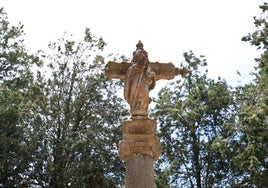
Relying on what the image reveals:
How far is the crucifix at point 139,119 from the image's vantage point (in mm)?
6430

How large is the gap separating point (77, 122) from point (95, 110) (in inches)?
43.5

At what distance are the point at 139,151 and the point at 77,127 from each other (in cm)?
1631

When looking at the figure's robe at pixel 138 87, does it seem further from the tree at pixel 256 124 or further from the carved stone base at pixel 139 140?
the tree at pixel 256 124

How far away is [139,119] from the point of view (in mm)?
6750

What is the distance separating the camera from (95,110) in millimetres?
23062

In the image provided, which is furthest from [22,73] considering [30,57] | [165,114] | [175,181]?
[175,181]

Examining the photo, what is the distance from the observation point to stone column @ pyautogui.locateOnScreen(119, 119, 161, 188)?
6.33m

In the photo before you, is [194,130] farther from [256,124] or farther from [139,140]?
[139,140]

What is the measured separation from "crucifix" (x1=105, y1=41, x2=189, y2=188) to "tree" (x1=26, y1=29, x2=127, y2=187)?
13700mm

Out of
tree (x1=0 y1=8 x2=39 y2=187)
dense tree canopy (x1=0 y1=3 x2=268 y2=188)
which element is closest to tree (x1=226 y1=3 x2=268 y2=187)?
dense tree canopy (x1=0 y1=3 x2=268 y2=188)

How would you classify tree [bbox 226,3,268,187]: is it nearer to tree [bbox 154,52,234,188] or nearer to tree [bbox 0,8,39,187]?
tree [bbox 154,52,234,188]

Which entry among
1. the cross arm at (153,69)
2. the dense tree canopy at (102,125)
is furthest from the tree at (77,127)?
the cross arm at (153,69)

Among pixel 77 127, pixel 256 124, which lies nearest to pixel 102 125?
pixel 77 127

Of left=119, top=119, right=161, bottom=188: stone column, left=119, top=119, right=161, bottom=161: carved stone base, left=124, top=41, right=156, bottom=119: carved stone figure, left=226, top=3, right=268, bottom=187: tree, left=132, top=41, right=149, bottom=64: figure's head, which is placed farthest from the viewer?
left=226, top=3, right=268, bottom=187: tree
